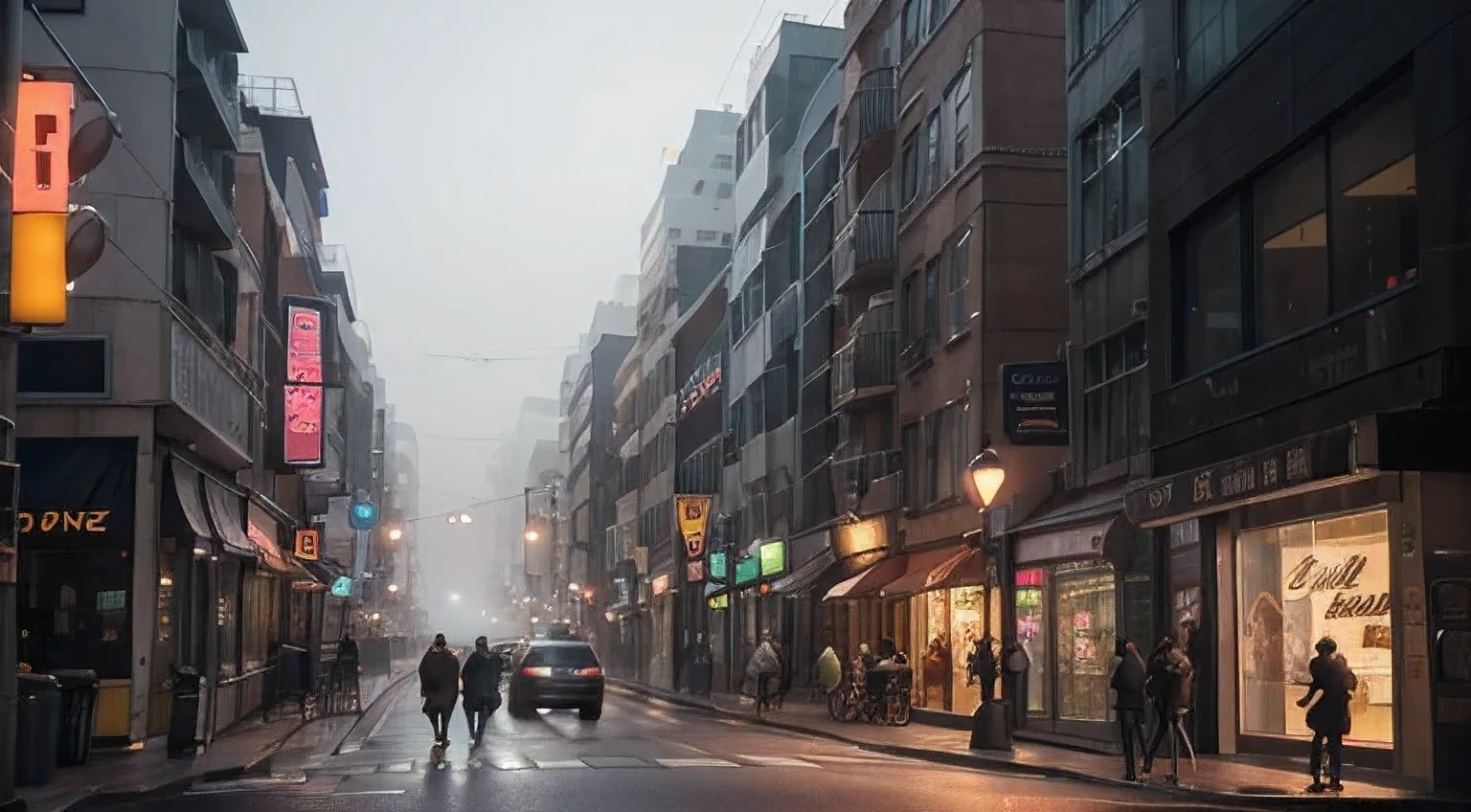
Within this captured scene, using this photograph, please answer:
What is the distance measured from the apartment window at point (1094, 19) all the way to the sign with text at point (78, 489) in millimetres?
16303

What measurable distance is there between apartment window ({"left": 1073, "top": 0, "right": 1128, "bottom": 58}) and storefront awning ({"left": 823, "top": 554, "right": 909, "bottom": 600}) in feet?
42.5

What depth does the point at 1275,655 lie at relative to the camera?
23.5 meters

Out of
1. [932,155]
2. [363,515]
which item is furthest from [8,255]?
[363,515]

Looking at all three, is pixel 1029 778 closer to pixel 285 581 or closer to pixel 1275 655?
pixel 1275 655

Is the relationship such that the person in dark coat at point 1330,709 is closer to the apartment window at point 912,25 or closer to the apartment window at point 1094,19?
the apartment window at point 1094,19

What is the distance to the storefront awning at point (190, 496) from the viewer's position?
29.3 metres

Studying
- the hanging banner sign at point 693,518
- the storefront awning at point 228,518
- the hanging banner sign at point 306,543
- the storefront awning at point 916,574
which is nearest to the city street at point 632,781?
the storefront awning at point 228,518

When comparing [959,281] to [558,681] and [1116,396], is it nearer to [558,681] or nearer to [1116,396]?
[1116,396]

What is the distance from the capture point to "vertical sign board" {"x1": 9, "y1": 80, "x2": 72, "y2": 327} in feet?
59.1

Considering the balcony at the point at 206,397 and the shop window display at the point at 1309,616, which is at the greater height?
the balcony at the point at 206,397

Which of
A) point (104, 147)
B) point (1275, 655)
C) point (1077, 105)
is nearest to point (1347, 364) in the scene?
point (1275, 655)

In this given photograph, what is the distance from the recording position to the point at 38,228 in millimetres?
18281

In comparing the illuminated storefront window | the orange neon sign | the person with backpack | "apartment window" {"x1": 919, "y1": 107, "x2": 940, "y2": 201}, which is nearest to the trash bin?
the orange neon sign

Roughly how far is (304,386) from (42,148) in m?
27.4
